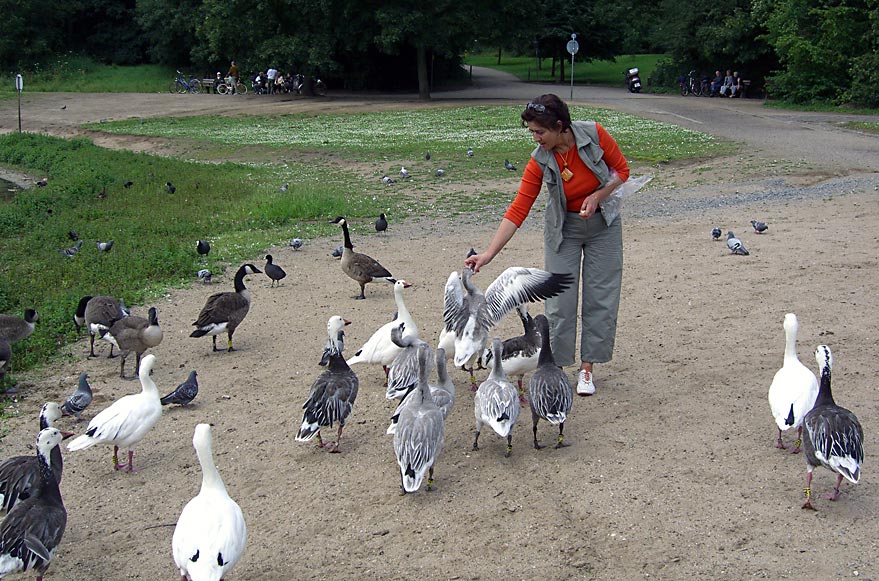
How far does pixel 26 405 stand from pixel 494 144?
63.6 ft

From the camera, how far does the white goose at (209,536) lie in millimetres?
4840

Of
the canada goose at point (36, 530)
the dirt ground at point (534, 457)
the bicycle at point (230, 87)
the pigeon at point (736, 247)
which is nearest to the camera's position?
the canada goose at point (36, 530)

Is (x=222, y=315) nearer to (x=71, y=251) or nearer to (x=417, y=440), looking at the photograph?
(x=417, y=440)

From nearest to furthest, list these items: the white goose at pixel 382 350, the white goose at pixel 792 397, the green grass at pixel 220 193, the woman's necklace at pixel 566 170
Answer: the white goose at pixel 792 397
the woman's necklace at pixel 566 170
the white goose at pixel 382 350
the green grass at pixel 220 193

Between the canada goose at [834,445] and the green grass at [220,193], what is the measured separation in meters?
7.43

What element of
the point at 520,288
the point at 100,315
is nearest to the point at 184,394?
the point at 100,315

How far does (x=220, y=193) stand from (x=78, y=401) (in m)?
12.5

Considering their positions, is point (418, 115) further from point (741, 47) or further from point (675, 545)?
point (675, 545)

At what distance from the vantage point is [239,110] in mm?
39344

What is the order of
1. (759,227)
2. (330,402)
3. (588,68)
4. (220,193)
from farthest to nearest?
(588,68), (220,193), (759,227), (330,402)

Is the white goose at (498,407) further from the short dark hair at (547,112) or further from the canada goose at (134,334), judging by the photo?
the canada goose at (134,334)

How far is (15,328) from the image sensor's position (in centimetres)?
941

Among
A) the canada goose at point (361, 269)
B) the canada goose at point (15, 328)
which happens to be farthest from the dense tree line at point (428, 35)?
the canada goose at point (15, 328)

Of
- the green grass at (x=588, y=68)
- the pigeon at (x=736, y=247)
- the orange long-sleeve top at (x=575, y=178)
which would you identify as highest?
the green grass at (x=588, y=68)
